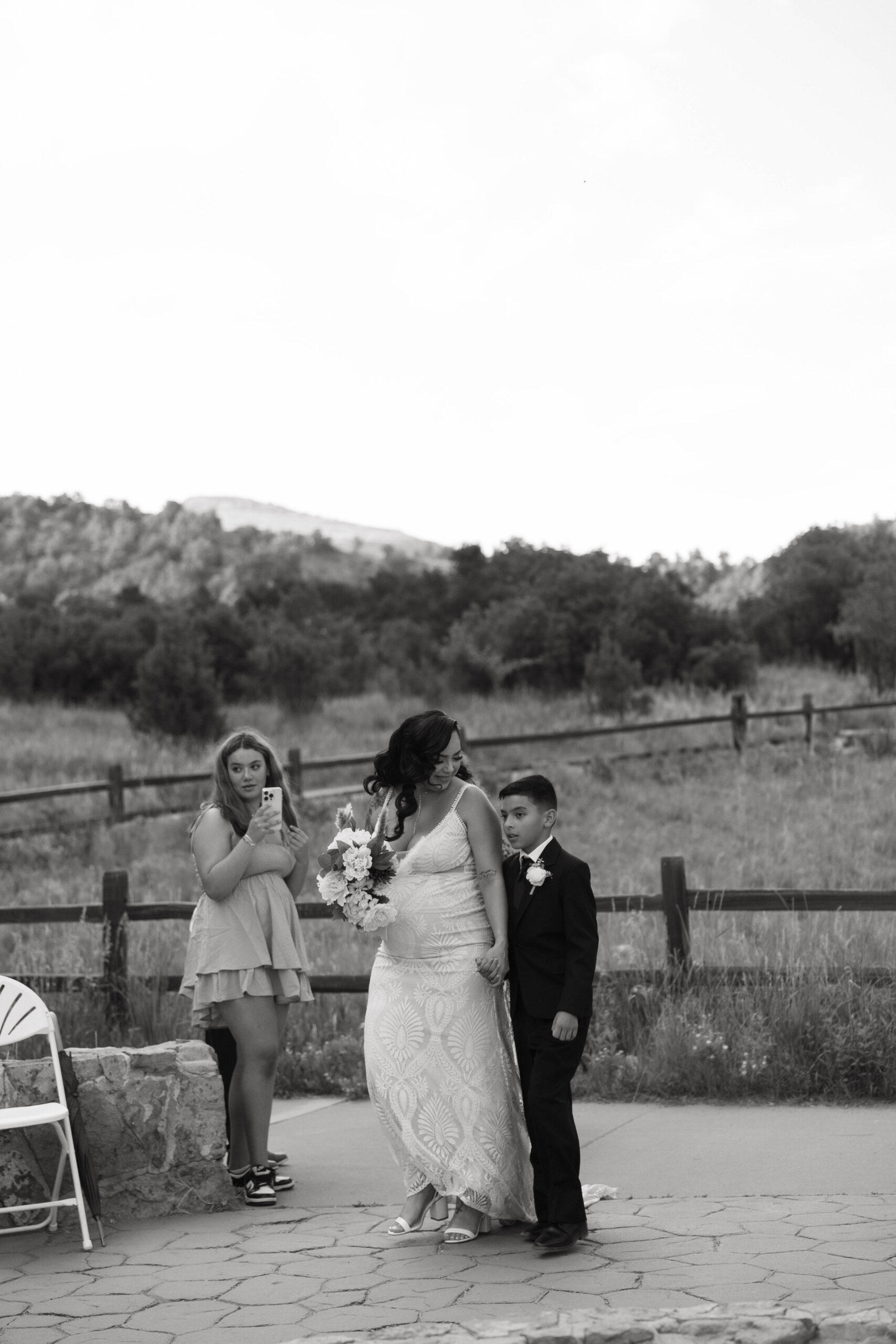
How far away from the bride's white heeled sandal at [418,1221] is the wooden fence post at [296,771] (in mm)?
15365

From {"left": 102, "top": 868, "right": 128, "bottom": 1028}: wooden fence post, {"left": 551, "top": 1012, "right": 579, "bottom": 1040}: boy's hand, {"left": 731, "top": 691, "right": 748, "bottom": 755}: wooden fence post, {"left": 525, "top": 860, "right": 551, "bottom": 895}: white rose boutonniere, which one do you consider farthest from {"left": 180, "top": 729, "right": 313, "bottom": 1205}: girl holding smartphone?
{"left": 731, "top": 691, "right": 748, "bottom": 755}: wooden fence post

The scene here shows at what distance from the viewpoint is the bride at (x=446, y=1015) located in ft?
18.2

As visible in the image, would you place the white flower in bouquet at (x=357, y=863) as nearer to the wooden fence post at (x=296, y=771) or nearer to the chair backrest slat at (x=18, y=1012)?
the chair backrest slat at (x=18, y=1012)

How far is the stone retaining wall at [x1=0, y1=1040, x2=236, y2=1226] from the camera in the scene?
6312mm

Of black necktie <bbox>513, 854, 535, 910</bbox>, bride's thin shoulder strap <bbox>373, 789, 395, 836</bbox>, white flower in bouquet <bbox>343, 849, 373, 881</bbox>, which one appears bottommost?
black necktie <bbox>513, 854, 535, 910</bbox>

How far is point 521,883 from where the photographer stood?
562 centimetres

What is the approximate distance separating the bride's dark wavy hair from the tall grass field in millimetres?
2987

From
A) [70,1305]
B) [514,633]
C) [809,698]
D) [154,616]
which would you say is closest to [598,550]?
[514,633]

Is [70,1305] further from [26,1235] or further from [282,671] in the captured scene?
[282,671]

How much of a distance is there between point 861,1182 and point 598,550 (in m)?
45.0

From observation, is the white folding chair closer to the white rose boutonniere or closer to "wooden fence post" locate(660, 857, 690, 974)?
the white rose boutonniere

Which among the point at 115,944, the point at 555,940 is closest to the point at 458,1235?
the point at 555,940

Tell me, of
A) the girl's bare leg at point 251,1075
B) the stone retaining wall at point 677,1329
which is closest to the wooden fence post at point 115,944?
the girl's bare leg at point 251,1075

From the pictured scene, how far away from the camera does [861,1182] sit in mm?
6102
